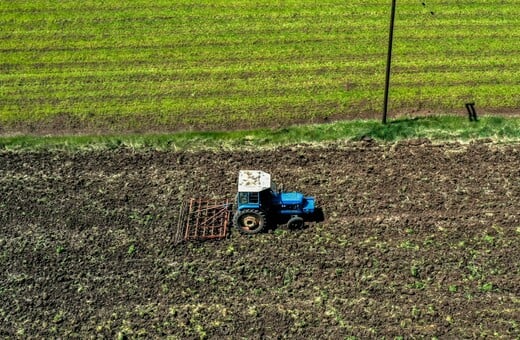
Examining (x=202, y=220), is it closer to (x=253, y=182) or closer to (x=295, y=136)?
(x=253, y=182)

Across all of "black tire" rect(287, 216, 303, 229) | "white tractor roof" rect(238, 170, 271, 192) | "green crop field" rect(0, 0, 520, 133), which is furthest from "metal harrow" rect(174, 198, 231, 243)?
"green crop field" rect(0, 0, 520, 133)

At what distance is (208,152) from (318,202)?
5.74 m

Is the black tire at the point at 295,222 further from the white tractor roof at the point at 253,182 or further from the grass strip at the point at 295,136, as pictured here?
the grass strip at the point at 295,136

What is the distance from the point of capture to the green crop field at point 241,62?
3008 centimetres

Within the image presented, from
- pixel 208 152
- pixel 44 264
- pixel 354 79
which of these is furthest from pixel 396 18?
pixel 44 264

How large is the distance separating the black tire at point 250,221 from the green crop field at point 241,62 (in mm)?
7410

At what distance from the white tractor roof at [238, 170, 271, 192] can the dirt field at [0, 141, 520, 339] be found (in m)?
1.99

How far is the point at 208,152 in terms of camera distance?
90.5 feet

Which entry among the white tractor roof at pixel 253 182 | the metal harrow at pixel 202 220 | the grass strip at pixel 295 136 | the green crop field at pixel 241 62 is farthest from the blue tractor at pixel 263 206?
the green crop field at pixel 241 62

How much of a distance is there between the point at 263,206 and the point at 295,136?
20.4 feet

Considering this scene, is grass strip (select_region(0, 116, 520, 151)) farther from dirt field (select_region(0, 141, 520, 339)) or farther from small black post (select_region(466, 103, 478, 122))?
dirt field (select_region(0, 141, 520, 339))

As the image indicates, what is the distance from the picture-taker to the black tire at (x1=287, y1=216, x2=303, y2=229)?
920 inches

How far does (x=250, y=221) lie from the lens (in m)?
23.2

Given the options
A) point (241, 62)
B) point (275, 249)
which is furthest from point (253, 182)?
point (241, 62)
